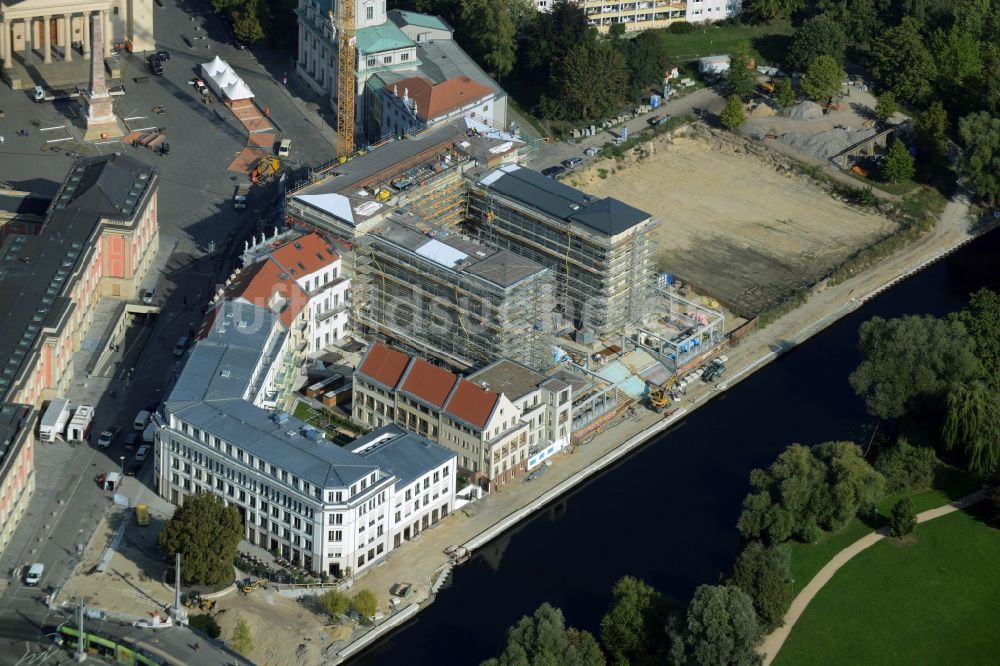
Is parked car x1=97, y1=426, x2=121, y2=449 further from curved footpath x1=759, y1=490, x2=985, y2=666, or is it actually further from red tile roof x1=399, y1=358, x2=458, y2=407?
curved footpath x1=759, y1=490, x2=985, y2=666

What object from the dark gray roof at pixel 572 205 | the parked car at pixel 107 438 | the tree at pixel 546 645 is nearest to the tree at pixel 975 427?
the dark gray roof at pixel 572 205

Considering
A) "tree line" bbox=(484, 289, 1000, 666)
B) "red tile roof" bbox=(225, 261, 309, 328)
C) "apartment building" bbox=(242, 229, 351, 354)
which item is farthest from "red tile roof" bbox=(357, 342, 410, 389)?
"tree line" bbox=(484, 289, 1000, 666)

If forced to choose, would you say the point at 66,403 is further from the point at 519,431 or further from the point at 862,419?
the point at 862,419

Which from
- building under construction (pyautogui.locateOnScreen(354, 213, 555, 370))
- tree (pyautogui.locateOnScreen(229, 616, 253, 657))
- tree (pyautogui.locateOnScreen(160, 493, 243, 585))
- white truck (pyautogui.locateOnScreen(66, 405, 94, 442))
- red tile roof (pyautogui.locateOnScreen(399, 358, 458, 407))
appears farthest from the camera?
building under construction (pyautogui.locateOnScreen(354, 213, 555, 370))

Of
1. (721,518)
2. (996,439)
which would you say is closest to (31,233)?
(721,518)

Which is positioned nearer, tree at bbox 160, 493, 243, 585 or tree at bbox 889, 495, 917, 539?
tree at bbox 160, 493, 243, 585

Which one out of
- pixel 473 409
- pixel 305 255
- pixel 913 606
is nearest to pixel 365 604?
pixel 473 409

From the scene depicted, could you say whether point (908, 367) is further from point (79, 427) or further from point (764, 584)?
point (79, 427)
